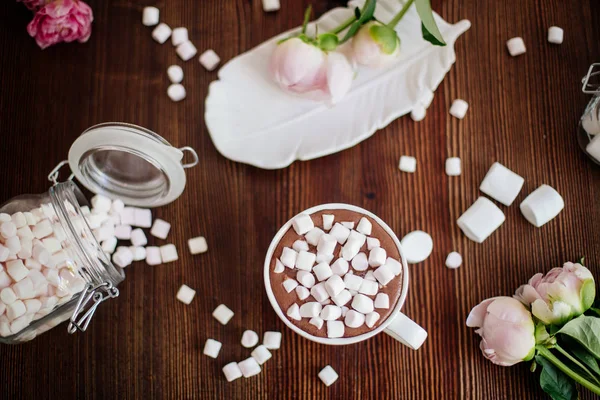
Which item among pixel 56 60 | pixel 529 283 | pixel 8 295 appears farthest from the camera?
pixel 56 60

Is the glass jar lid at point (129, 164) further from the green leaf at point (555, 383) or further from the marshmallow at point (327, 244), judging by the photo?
the green leaf at point (555, 383)

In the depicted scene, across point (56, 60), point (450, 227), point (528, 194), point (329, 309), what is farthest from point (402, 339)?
point (56, 60)

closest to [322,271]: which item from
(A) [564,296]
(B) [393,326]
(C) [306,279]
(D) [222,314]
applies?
(C) [306,279]

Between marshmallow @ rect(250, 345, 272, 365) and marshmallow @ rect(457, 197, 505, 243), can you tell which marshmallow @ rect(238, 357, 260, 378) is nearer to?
marshmallow @ rect(250, 345, 272, 365)

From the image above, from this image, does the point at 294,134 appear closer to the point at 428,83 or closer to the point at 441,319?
the point at 428,83

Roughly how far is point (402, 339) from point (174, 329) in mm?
369

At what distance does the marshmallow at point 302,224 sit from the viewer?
32.5 inches

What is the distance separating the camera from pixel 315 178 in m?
0.99

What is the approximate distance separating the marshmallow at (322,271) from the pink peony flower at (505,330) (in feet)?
0.82

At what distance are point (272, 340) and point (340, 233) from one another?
9.2 inches

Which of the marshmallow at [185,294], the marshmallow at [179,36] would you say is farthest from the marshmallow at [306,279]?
the marshmallow at [179,36]

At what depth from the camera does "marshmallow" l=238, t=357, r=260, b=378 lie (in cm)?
94

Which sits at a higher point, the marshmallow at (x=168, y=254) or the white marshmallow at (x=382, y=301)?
the white marshmallow at (x=382, y=301)

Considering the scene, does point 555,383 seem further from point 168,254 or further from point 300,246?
point 168,254
